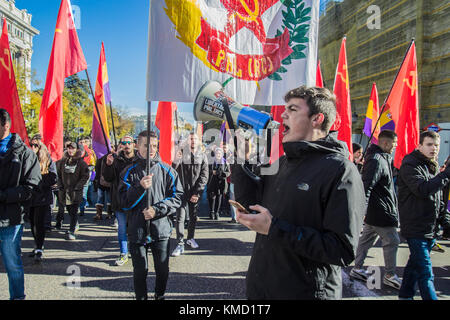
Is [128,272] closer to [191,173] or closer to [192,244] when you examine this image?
[192,244]

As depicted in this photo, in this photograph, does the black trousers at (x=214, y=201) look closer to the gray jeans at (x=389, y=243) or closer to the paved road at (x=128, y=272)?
the paved road at (x=128, y=272)

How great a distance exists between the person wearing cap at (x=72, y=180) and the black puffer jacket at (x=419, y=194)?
544cm

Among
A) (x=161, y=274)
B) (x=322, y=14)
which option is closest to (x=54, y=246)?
(x=161, y=274)

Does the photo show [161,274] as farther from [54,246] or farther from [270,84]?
[54,246]

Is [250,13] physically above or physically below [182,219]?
above

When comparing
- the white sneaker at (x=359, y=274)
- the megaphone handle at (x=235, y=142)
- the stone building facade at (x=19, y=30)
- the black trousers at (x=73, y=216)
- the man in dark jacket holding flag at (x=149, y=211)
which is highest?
the stone building facade at (x=19, y=30)

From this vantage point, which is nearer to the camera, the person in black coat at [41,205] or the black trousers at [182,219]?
the person in black coat at [41,205]

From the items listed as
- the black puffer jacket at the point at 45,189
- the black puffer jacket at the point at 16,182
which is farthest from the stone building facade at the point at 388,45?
the black puffer jacket at the point at 16,182

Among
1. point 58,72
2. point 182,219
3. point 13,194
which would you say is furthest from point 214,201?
point 13,194

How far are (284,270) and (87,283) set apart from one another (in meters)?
3.30

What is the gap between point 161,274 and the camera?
333 cm

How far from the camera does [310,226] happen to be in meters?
1.62

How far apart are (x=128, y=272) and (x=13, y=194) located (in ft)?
6.34

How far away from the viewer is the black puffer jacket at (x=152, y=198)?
331 centimetres
